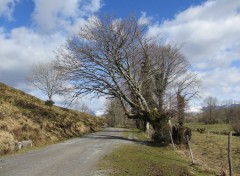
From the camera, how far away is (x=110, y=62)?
3606 centimetres

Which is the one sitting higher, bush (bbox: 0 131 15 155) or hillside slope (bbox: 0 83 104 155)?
hillside slope (bbox: 0 83 104 155)

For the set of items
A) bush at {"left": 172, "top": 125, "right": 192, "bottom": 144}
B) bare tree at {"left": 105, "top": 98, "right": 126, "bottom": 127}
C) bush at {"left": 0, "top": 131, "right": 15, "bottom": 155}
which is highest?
bare tree at {"left": 105, "top": 98, "right": 126, "bottom": 127}

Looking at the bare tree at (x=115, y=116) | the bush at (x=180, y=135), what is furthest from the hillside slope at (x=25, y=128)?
the bare tree at (x=115, y=116)

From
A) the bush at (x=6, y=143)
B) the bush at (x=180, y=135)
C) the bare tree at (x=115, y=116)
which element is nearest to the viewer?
the bush at (x=6, y=143)

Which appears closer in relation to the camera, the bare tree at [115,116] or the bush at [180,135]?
the bush at [180,135]

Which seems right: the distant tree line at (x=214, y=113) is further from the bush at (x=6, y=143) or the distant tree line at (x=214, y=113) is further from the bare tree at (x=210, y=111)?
the bush at (x=6, y=143)

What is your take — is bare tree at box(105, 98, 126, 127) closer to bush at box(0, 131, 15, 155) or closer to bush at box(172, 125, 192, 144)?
bush at box(172, 125, 192, 144)

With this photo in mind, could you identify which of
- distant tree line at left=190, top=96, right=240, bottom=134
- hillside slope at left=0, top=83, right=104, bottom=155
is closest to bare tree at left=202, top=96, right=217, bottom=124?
distant tree line at left=190, top=96, right=240, bottom=134

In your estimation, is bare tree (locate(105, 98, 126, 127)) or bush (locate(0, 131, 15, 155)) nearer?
bush (locate(0, 131, 15, 155))

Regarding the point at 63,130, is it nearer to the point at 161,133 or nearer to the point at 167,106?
the point at 161,133

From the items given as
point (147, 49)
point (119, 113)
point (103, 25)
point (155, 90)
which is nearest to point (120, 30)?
point (103, 25)

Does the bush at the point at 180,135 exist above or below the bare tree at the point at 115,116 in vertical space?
below

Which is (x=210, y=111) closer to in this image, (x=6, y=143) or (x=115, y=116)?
(x=115, y=116)

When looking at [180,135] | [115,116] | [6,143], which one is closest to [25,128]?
[6,143]
